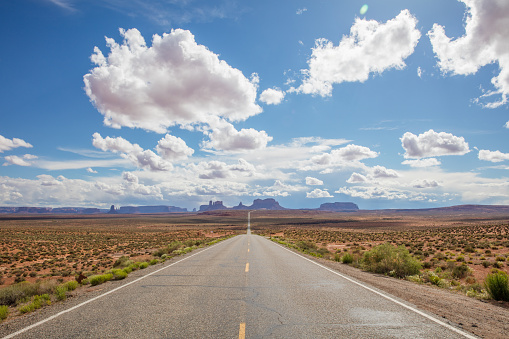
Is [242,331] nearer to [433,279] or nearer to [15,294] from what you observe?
[15,294]

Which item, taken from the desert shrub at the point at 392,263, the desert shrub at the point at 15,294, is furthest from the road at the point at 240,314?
the desert shrub at the point at 392,263

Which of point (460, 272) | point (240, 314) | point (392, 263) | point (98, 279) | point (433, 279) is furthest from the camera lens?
point (460, 272)

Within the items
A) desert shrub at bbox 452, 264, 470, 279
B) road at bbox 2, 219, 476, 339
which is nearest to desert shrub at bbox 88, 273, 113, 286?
road at bbox 2, 219, 476, 339

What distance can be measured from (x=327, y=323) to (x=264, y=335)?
1.47 metres

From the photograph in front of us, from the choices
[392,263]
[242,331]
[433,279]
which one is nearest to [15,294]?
[242,331]

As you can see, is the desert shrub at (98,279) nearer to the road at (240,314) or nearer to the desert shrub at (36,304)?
→ the road at (240,314)

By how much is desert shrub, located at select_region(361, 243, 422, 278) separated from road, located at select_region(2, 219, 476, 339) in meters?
4.80

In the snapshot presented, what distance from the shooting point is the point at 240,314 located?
5977 millimetres

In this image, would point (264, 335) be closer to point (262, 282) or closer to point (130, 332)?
point (130, 332)

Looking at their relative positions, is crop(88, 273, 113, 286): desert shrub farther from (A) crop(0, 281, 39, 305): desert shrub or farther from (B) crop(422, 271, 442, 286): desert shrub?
(B) crop(422, 271, 442, 286): desert shrub

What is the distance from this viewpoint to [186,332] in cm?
496

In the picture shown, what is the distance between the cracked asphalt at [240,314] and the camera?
16.4ft

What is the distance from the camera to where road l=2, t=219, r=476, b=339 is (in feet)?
16.4

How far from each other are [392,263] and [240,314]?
10252 mm
